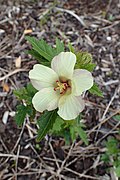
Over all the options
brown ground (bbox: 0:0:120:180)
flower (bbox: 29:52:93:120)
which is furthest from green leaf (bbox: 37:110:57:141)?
brown ground (bbox: 0:0:120:180)

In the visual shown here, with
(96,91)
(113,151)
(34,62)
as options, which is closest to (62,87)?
(96,91)

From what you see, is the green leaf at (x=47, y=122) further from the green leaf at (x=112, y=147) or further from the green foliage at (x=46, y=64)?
the green leaf at (x=112, y=147)

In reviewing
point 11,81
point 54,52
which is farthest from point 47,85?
point 11,81

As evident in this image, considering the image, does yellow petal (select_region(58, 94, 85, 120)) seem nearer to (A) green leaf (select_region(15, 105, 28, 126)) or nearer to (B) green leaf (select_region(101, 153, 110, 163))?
(A) green leaf (select_region(15, 105, 28, 126))

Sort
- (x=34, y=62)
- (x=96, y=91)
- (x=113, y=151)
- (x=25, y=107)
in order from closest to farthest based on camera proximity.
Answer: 1. (x=96, y=91)
2. (x=25, y=107)
3. (x=113, y=151)
4. (x=34, y=62)

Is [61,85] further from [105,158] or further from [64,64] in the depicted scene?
[105,158]

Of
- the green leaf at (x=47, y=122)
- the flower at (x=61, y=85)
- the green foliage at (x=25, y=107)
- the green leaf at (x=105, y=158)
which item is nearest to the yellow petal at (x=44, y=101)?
the flower at (x=61, y=85)
